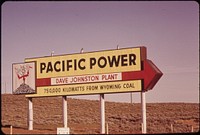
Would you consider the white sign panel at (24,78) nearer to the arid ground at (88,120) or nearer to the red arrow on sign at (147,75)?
the arid ground at (88,120)

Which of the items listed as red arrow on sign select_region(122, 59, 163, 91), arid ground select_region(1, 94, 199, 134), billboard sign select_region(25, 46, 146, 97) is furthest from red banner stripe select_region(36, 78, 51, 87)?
red arrow on sign select_region(122, 59, 163, 91)

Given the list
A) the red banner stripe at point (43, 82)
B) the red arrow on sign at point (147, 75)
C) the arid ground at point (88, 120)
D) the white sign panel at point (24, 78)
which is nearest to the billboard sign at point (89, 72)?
the red banner stripe at point (43, 82)

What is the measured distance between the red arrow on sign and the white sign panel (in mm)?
7227

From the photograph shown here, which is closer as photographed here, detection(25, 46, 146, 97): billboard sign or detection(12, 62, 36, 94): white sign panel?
detection(25, 46, 146, 97): billboard sign

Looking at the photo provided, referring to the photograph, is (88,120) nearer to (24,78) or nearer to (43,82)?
(24,78)

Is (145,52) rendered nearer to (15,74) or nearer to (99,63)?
(99,63)

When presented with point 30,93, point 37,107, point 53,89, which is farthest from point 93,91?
point 37,107

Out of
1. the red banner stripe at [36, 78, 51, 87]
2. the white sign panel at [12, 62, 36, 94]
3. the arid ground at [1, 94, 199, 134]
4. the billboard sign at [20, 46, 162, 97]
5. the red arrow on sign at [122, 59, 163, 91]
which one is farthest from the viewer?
the arid ground at [1, 94, 199, 134]

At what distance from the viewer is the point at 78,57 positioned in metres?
29.5

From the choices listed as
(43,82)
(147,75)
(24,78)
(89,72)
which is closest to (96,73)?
(89,72)

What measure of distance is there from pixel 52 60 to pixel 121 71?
17.9 feet

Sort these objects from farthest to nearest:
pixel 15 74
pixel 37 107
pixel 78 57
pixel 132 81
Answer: pixel 37 107, pixel 15 74, pixel 78 57, pixel 132 81

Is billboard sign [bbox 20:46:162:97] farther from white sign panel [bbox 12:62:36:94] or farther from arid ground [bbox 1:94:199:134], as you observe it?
arid ground [bbox 1:94:199:134]

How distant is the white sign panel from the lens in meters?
31.0
